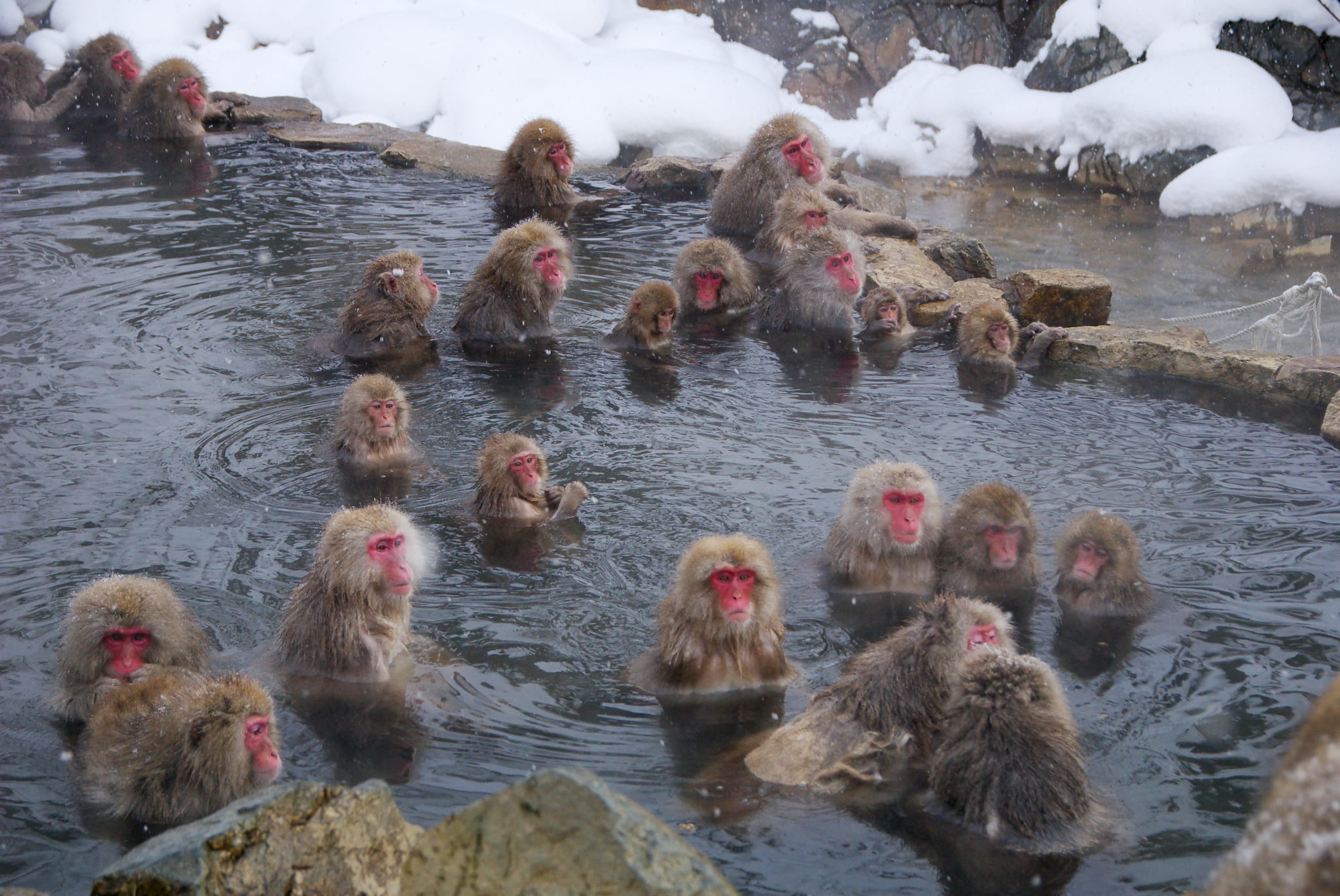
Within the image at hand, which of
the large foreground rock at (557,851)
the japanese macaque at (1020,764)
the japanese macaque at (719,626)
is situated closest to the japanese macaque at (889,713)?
the japanese macaque at (1020,764)

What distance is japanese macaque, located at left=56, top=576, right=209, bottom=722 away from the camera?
13.0 feet

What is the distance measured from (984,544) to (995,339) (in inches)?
106

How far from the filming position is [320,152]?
40.2 feet

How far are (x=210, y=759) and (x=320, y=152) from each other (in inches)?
385

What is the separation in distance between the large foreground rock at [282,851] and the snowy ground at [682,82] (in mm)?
10596

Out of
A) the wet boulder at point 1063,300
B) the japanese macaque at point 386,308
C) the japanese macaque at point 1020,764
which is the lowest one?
the japanese macaque at point 1020,764

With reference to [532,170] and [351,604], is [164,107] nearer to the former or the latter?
[532,170]

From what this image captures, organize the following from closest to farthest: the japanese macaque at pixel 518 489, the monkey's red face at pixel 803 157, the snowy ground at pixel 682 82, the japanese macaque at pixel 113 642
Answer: the japanese macaque at pixel 113 642, the japanese macaque at pixel 518 489, the monkey's red face at pixel 803 157, the snowy ground at pixel 682 82

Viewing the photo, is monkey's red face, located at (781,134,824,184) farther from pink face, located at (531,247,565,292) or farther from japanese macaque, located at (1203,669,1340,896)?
japanese macaque, located at (1203,669,1340,896)

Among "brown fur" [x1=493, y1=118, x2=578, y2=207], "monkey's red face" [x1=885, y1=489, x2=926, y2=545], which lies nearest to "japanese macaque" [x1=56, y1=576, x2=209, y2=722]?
"monkey's red face" [x1=885, y1=489, x2=926, y2=545]

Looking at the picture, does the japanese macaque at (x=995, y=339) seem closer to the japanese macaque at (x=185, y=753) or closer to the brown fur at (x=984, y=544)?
the brown fur at (x=984, y=544)

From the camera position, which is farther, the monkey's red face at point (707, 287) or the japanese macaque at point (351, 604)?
the monkey's red face at point (707, 287)

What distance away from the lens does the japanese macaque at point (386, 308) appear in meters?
7.41

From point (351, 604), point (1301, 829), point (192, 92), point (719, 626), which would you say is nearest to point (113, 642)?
point (351, 604)
